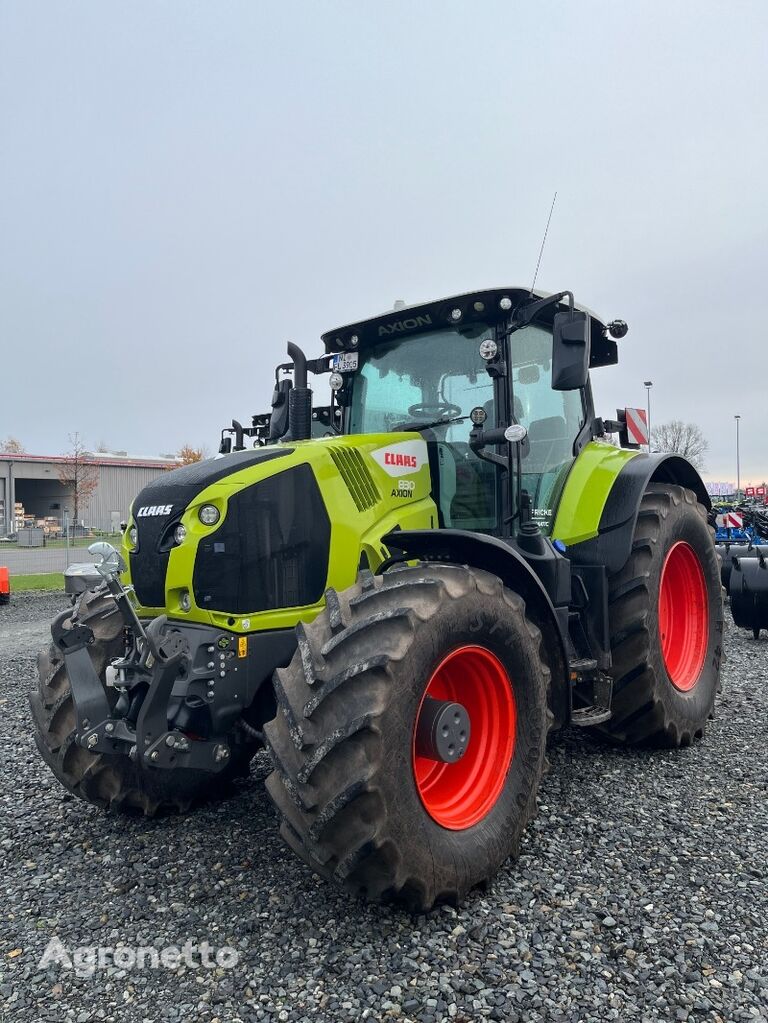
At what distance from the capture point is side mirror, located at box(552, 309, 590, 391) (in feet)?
12.2

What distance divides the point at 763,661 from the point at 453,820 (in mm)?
5784

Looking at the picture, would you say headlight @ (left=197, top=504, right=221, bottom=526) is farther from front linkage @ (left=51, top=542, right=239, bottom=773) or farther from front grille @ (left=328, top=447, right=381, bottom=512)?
front grille @ (left=328, top=447, right=381, bottom=512)

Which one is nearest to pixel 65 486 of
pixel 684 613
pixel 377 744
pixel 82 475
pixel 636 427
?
pixel 82 475

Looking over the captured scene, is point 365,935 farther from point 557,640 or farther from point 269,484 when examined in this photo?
point 269,484

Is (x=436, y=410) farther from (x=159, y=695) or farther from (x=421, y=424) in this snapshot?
(x=159, y=695)

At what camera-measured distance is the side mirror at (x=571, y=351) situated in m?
3.71

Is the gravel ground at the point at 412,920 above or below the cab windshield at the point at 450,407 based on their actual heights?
below

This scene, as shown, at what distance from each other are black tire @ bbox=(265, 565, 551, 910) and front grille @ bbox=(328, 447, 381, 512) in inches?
27.2

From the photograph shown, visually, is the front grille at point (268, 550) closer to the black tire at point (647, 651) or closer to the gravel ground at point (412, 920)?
the gravel ground at point (412, 920)

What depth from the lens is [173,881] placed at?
315cm

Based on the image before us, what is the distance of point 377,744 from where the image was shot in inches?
100
